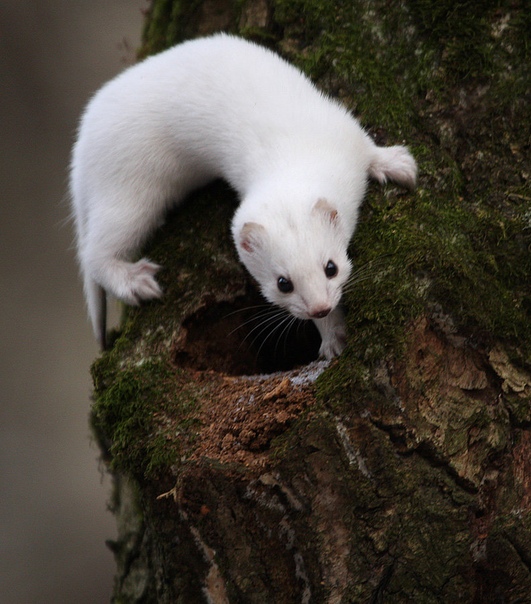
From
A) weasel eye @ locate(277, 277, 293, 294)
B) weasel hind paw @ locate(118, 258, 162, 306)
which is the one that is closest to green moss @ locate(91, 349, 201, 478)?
weasel hind paw @ locate(118, 258, 162, 306)

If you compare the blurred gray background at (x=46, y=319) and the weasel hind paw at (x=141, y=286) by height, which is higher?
the weasel hind paw at (x=141, y=286)

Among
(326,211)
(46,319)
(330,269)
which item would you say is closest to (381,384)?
(330,269)

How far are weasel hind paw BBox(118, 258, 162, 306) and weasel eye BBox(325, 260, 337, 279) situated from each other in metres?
0.97

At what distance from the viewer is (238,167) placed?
4.07 meters

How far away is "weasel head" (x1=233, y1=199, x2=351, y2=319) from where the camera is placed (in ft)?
11.2

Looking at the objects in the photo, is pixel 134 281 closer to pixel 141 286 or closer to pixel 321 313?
pixel 141 286

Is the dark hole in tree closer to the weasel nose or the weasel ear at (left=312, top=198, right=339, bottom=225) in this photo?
the weasel nose

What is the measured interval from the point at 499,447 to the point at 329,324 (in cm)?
95

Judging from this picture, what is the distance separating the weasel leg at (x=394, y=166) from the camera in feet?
12.0

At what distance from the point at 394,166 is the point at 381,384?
1.22m

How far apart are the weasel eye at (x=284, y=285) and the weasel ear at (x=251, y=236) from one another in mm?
196

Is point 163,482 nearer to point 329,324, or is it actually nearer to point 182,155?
point 329,324

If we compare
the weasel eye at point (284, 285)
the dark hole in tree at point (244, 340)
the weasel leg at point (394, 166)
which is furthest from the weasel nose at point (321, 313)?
the weasel leg at point (394, 166)

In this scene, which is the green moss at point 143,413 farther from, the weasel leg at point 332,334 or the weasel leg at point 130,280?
the weasel leg at point 332,334
